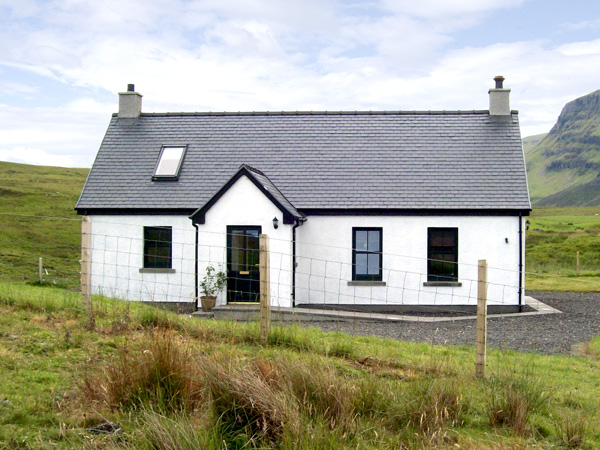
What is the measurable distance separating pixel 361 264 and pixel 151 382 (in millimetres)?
14160

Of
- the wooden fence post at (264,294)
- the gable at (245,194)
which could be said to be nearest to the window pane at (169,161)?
the gable at (245,194)

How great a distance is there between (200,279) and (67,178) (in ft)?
200

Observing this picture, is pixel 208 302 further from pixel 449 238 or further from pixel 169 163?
pixel 449 238

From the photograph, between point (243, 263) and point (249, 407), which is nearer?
point (249, 407)

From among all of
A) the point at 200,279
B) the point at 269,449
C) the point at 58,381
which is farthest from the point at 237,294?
the point at 269,449

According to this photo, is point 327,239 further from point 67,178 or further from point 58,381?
point 67,178

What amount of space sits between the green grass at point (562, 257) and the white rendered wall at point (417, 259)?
132cm

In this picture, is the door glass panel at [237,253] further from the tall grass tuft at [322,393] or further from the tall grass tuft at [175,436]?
the tall grass tuft at [175,436]

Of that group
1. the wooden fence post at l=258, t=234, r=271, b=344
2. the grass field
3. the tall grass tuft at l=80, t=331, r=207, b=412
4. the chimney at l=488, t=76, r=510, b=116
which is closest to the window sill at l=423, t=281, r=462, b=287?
the chimney at l=488, t=76, r=510, b=116

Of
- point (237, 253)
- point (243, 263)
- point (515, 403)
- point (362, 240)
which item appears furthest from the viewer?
point (362, 240)

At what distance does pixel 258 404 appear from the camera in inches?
217

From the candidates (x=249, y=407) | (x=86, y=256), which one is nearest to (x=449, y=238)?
(x=86, y=256)

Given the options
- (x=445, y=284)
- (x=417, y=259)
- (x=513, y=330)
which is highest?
(x=417, y=259)

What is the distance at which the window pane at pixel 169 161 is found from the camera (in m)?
21.7
